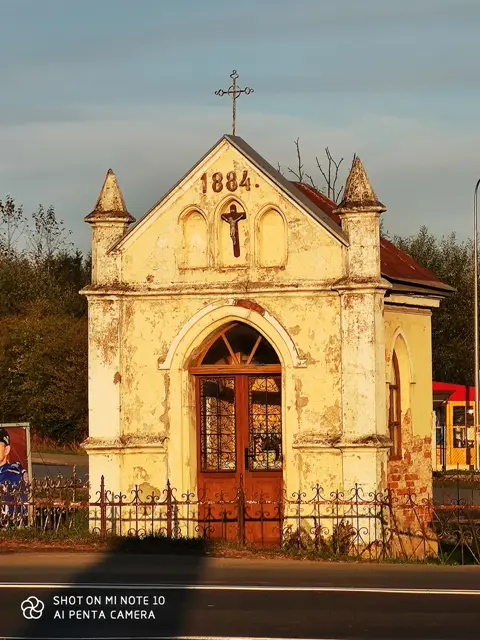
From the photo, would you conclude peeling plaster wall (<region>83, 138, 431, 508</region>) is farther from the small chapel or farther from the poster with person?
the poster with person

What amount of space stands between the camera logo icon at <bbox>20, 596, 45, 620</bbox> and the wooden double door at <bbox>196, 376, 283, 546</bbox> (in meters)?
6.55

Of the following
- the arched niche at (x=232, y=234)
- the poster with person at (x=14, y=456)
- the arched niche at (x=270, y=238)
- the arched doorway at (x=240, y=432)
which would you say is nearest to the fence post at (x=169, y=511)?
the arched doorway at (x=240, y=432)

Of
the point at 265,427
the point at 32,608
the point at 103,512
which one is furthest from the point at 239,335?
the point at 32,608

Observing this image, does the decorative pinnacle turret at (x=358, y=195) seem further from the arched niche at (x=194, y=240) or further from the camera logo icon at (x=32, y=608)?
the camera logo icon at (x=32, y=608)

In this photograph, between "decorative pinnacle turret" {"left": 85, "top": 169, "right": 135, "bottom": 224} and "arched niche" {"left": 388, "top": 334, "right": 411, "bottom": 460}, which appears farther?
"arched niche" {"left": 388, "top": 334, "right": 411, "bottom": 460}

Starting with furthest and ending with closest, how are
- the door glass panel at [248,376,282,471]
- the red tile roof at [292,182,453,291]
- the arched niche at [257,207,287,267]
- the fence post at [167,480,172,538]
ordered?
the red tile roof at [292,182,453,291], the door glass panel at [248,376,282,471], the arched niche at [257,207,287,267], the fence post at [167,480,172,538]

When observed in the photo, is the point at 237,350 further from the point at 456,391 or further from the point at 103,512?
the point at 456,391

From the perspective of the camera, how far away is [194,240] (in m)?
20.0

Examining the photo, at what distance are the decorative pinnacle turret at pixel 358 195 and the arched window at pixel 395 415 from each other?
3.06m

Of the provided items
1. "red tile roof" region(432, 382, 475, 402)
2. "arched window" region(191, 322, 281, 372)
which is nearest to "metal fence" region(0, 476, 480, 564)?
"arched window" region(191, 322, 281, 372)

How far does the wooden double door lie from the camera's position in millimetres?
19641

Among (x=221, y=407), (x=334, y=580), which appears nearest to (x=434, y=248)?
(x=221, y=407)

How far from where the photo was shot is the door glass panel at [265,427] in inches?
783

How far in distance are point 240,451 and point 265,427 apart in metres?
0.52
